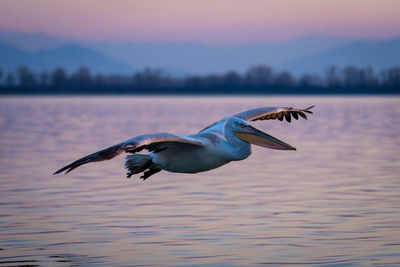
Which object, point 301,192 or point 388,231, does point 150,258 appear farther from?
point 301,192

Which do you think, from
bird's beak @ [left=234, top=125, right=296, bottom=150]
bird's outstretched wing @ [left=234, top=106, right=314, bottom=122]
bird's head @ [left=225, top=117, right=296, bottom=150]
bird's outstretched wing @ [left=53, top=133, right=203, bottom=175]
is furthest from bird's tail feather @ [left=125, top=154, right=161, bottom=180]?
bird's outstretched wing @ [left=234, top=106, right=314, bottom=122]

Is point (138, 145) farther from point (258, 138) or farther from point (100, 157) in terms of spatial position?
point (258, 138)

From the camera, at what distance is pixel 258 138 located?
29.8ft

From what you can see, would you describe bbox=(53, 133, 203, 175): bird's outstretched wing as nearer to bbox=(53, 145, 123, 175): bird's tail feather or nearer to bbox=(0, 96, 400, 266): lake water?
bbox=(53, 145, 123, 175): bird's tail feather

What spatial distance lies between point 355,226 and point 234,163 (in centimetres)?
790

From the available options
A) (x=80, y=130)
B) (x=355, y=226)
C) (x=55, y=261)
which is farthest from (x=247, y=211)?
(x=80, y=130)

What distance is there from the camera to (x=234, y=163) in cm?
1819

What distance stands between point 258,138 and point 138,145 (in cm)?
168

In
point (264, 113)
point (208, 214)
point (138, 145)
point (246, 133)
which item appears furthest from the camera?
point (208, 214)

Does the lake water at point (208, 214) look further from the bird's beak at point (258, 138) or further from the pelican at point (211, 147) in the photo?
the bird's beak at point (258, 138)

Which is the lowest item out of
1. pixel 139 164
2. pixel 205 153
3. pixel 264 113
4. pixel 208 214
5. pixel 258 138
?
pixel 208 214

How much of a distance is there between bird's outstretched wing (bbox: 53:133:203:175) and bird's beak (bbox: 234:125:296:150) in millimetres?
523

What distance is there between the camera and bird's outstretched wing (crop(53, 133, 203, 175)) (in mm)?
7879

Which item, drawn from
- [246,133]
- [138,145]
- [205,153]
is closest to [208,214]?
[205,153]
